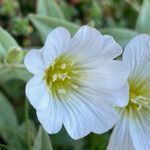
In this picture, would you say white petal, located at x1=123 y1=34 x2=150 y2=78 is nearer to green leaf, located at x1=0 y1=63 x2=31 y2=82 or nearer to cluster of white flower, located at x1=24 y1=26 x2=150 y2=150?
cluster of white flower, located at x1=24 y1=26 x2=150 y2=150

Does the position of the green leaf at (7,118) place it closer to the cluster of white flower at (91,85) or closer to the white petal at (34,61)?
the cluster of white flower at (91,85)

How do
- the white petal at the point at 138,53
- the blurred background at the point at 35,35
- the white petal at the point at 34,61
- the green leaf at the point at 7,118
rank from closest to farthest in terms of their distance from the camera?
the white petal at the point at 34,61 < the white petal at the point at 138,53 < the blurred background at the point at 35,35 < the green leaf at the point at 7,118

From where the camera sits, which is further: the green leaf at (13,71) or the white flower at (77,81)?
the green leaf at (13,71)

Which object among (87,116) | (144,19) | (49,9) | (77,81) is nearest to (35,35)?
(49,9)

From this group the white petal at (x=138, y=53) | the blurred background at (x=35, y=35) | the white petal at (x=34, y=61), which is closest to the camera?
the white petal at (x=34, y=61)

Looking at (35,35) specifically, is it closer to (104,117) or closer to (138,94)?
(138,94)

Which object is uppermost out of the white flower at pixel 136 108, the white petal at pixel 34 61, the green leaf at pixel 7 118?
the white petal at pixel 34 61

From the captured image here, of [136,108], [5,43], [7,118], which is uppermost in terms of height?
[5,43]

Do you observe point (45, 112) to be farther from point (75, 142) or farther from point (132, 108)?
point (75, 142)

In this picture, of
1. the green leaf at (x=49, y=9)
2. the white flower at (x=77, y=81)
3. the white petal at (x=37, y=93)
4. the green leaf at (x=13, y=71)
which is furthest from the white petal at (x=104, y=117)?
the green leaf at (x=49, y=9)
